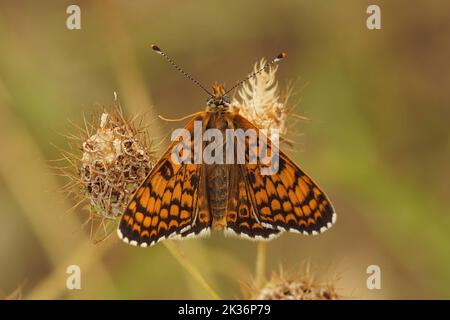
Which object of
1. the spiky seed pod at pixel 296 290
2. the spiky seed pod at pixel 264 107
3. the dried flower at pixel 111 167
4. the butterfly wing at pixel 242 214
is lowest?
the spiky seed pod at pixel 296 290

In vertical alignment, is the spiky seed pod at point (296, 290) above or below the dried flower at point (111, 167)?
below

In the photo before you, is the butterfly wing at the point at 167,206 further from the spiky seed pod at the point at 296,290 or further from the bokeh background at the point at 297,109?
the bokeh background at the point at 297,109

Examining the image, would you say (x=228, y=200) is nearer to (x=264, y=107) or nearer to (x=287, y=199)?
(x=287, y=199)

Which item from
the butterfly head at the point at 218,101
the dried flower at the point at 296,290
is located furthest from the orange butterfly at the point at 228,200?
the dried flower at the point at 296,290

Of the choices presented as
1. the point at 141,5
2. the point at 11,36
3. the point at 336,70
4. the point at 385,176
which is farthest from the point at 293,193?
the point at 11,36

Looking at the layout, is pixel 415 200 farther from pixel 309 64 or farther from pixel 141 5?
pixel 141 5

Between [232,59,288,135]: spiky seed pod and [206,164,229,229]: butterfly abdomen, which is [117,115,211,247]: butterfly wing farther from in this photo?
[232,59,288,135]: spiky seed pod

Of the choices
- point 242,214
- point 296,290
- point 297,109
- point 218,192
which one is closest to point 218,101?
point 218,192

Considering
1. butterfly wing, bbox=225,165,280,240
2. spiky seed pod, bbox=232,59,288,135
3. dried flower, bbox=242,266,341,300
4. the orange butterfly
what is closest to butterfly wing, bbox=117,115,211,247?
the orange butterfly
